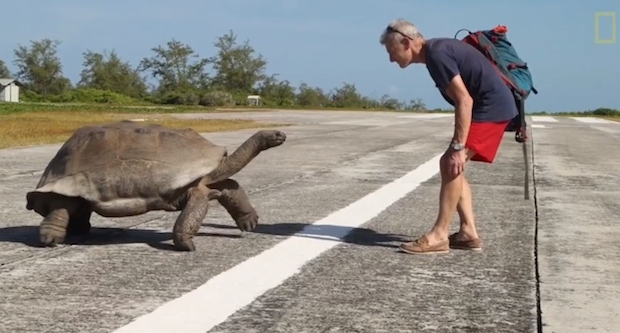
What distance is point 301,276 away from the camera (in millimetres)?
5945

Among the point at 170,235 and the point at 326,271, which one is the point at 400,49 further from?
the point at 170,235

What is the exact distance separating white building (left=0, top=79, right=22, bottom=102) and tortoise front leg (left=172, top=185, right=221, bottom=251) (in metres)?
97.6

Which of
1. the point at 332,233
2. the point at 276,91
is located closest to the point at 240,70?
the point at 276,91

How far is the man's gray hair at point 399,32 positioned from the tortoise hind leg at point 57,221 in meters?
2.42

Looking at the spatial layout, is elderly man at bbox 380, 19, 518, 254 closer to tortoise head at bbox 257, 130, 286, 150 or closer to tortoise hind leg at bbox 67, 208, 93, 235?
tortoise head at bbox 257, 130, 286, 150

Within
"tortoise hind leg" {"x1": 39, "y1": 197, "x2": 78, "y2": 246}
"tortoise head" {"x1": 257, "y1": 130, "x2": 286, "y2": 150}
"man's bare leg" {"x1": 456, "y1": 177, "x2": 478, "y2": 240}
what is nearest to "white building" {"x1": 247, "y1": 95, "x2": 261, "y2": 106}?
"tortoise head" {"x1": 257, "y1": 130, "x2": 286, "y2": 150}

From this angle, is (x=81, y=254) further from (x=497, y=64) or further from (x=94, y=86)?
(x=94, y=86)

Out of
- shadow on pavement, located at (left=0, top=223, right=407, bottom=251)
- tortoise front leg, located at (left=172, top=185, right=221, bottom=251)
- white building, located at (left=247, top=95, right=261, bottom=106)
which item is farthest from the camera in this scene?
white building, located at (left=247, top=95, right=261, bottom=106)

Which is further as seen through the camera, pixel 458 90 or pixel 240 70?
pixel 240 70

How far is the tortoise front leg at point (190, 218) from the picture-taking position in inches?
263

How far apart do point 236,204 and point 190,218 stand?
625mm

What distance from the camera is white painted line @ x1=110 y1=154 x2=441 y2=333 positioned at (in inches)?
185

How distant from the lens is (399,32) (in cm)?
659

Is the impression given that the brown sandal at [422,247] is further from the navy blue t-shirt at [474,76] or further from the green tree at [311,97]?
the green tree at [311,97]
